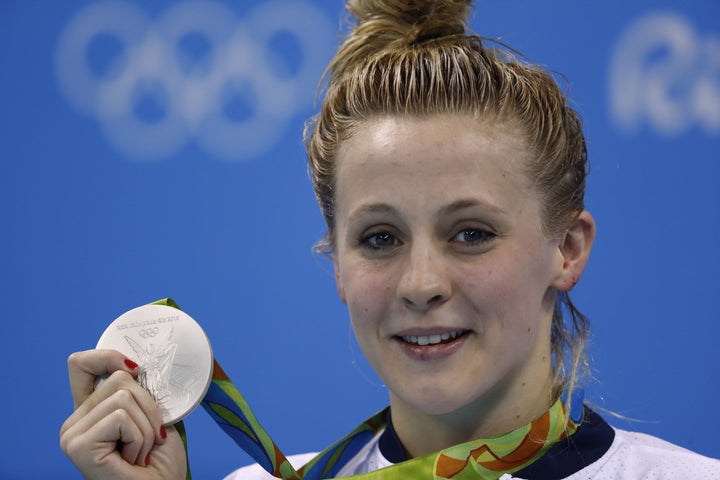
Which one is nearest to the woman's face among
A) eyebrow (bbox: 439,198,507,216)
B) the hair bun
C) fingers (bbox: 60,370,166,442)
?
eyebrow (bbox: 439,198,507,216)

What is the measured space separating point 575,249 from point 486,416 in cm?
32

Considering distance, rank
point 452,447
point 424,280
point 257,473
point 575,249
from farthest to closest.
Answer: point 257,473 → point 575,249 → point 452,447 → point 424,280

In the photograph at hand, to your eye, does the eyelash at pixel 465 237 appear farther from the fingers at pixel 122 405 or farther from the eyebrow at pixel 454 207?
the fingers at pixel 122 405

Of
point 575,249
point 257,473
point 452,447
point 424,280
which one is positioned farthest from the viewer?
point 257,473

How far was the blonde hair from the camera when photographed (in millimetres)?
1577

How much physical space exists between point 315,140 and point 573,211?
1.54 feet

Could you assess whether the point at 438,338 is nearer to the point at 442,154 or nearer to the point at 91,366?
the point at 442,154

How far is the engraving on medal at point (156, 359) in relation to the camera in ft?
5.12

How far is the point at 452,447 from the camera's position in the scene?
156 cm

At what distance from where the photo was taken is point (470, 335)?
4.97 ft

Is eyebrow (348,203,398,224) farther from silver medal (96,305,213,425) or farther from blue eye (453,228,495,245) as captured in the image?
silver medal (96,305,213,425)

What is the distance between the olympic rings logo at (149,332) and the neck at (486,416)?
46 cm

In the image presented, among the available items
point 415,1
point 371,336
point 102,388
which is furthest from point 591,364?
point 102,388

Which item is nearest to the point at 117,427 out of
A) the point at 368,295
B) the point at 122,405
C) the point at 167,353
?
the point at 122,405
